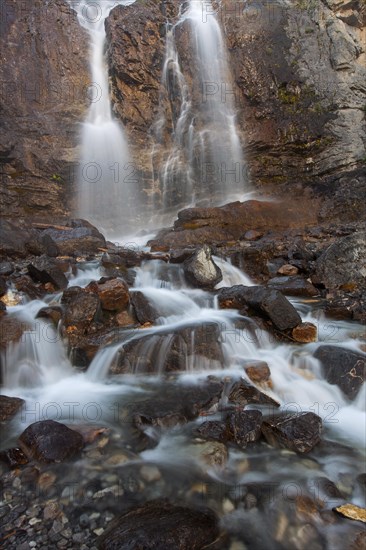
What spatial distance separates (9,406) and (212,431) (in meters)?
2.57

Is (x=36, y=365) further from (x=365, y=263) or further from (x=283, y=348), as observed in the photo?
(x=365, y=263)

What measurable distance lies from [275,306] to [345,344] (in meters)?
1.30

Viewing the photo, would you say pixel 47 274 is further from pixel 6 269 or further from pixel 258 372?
pixel 258 372

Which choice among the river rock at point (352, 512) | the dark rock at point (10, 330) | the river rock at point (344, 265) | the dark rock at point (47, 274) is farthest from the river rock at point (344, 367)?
the dark rock at point (47, 274)

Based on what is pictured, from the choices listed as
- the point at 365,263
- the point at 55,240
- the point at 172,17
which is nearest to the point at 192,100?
the point at 172,17

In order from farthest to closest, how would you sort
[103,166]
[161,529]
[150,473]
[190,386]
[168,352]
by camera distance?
[103,166] → [168,352] → [190,386] → [150,473] → [161,529]

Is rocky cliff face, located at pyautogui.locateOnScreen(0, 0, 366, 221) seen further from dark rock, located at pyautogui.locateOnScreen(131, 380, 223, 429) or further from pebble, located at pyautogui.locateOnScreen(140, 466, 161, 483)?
pebble, located at pyautogui.locateOnScreen(140, 466, 161, 483)

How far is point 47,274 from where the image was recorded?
7.89 m

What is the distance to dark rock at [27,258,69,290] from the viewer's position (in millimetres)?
7922

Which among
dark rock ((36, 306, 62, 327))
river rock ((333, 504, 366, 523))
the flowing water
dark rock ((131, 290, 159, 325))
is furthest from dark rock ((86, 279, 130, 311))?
river rock ((333, 504, 366, 523))

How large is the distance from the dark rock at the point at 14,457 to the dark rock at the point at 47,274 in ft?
14.9

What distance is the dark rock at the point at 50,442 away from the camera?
375 cm

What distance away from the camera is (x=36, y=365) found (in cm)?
589

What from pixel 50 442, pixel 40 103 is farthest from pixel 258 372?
pixel 40 103
